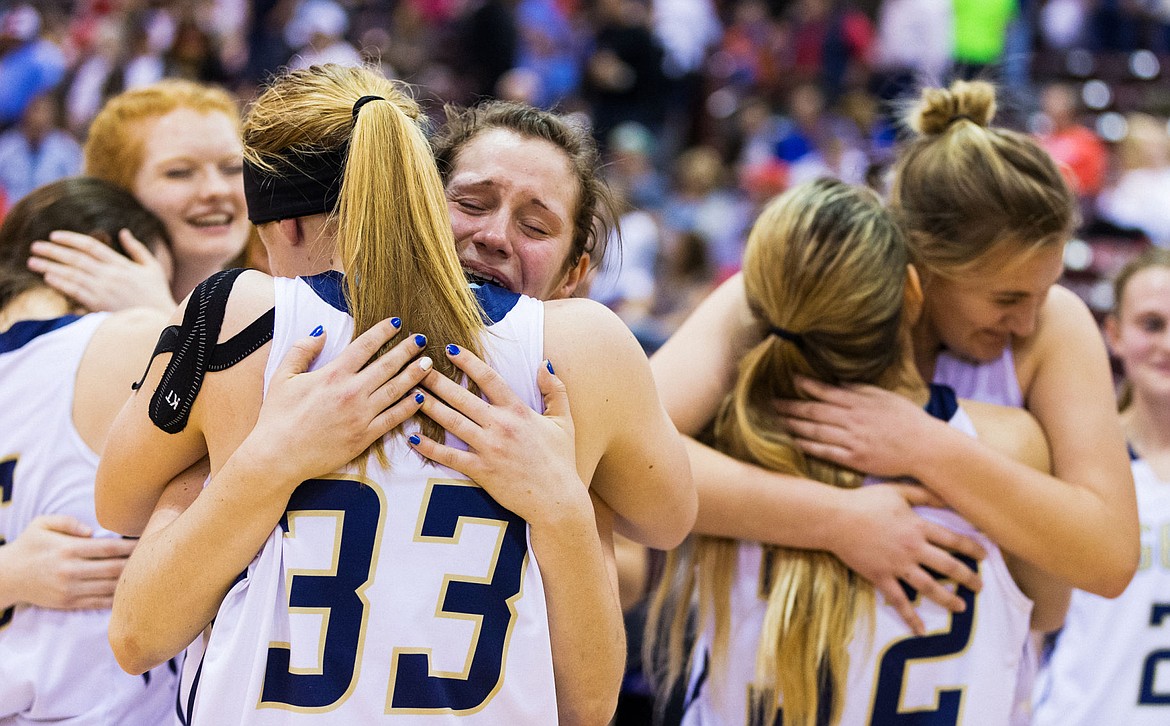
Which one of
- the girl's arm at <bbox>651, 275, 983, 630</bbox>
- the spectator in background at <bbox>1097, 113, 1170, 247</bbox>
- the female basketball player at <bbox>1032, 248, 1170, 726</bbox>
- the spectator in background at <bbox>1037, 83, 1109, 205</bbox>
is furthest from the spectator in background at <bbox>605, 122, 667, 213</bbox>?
the girl's arm at <bbox>651, 275, 983, 630</bbox>

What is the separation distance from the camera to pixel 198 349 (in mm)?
1721

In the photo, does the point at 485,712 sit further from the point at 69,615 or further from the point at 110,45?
the point at 110,45

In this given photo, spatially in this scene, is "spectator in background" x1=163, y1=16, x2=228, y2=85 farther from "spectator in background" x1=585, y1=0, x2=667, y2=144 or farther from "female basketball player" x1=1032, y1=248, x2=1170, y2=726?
"female basketball player" x1=1032, y1=248, x2=1170, y2=726

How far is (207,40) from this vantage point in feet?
37.7

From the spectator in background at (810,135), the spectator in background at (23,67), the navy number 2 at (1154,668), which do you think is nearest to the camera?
the navy number 2 at (1154,668)

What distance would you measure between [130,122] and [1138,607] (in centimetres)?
290

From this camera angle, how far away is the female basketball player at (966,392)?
2.33m

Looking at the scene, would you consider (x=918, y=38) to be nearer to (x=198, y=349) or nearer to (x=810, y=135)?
(x=810, y=135)

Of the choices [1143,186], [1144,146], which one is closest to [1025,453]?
[1143,186]

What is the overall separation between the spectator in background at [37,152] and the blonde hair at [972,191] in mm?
9052

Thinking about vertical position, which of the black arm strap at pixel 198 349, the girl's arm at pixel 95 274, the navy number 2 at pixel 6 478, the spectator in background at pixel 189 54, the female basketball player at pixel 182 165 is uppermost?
the spectator in background at pixel 189 54

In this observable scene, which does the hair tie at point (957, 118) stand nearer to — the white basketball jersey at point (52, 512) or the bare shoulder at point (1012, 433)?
the bare shoulder at point (1012, 433)

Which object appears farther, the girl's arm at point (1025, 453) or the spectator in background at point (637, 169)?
the spectator in background at point (637, 169)

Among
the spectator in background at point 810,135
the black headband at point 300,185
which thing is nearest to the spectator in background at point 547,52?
the spectator in background at point 810,135
